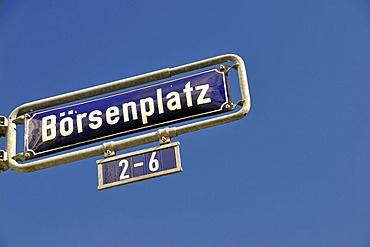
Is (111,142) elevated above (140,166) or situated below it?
above

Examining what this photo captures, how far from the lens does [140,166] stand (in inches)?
260

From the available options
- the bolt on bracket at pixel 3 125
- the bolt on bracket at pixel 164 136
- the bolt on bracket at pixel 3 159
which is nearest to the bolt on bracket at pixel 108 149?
the bolt on bracket at pixel 164 136

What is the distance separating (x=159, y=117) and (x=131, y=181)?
649 millimetres

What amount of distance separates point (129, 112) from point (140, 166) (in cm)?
60

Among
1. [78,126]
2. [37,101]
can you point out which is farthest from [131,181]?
[37,101]

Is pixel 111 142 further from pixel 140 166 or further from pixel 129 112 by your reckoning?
pixel 140 166

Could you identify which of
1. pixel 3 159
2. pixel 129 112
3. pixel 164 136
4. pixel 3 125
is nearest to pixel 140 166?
pixel 164 136

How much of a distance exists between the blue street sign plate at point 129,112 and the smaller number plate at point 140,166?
0.28m

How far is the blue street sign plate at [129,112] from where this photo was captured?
268 inches

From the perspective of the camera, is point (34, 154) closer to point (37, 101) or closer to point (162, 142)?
point (37, 101)

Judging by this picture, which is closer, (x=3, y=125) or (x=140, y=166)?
(x=140, y=166)

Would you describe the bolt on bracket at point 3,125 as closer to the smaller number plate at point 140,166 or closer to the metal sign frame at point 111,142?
the metal sign frame at point 111,142

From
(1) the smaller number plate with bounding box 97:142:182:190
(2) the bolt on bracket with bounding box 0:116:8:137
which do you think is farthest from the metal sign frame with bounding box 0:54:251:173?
(1) the smaller number plate with bounding box 97:142:182:190

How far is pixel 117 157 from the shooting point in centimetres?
680
